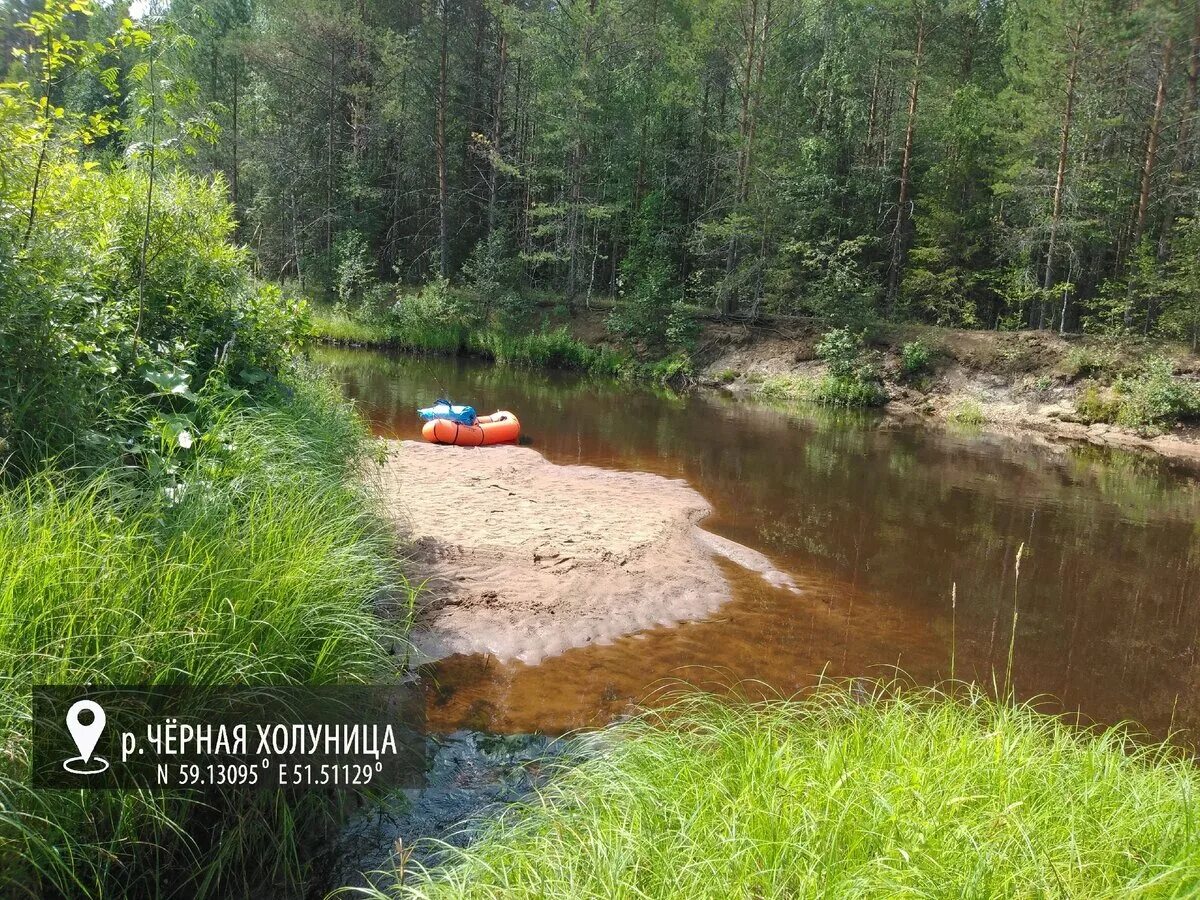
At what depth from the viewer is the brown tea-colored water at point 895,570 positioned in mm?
5676

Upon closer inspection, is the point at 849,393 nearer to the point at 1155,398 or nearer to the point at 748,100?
the point at 1155,398

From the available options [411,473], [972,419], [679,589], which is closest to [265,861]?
[679,589]

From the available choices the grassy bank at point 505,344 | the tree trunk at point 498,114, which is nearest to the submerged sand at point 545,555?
the grassy bank at point 505,344

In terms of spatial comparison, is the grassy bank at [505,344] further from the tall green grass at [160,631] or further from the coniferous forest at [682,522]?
the tall green grass at [160,631]

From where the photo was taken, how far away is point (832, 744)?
313cm

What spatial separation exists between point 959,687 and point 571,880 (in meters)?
4.46

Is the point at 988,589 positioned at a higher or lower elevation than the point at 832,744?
lower

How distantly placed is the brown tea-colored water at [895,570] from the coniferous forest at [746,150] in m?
8.86

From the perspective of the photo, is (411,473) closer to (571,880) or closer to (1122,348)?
(571,880)

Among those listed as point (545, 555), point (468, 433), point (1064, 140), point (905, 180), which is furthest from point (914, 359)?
point (545, 555)

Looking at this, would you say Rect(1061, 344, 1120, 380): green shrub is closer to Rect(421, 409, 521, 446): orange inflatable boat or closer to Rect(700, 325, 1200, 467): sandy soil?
Rect(700, 325, 1200, 467): sandy soil

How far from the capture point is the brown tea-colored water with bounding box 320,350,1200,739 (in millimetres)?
5676

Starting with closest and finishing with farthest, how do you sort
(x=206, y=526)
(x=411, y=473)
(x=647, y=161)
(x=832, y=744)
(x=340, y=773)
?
1. (x=832, y=744)
2. (x=340, y=773)
3. (x=206, y=526)
4. (x=411, y=473)
5. (x=647, y=161)
